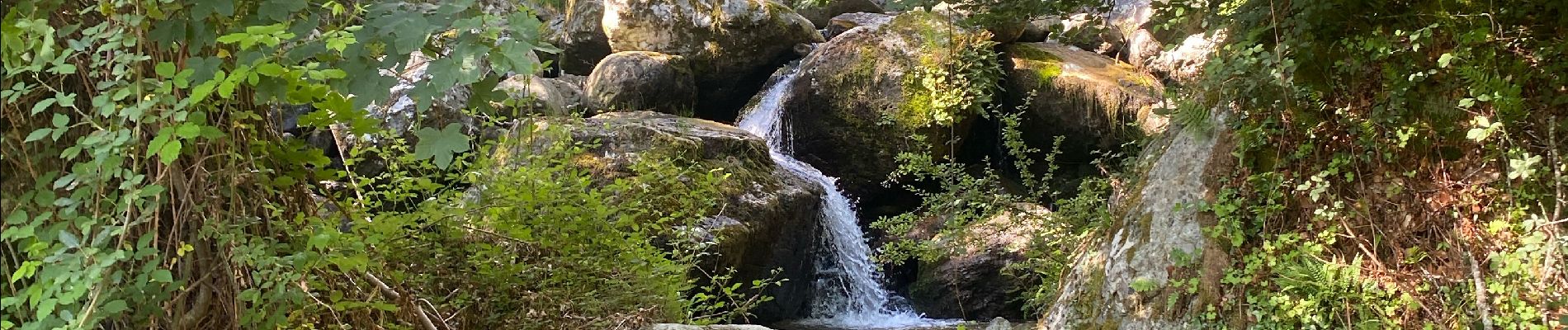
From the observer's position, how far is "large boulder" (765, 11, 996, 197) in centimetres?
909

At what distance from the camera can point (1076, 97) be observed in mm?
A: 9172

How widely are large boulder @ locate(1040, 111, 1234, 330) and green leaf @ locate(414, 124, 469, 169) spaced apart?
9.06ft

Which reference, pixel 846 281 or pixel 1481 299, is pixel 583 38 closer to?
pixel 846 281

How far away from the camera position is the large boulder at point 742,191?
6.28 meters

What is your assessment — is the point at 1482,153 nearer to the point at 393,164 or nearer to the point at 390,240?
the point at 390,240

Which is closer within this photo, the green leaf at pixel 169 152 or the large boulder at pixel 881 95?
the green leaf at pixel 169 152

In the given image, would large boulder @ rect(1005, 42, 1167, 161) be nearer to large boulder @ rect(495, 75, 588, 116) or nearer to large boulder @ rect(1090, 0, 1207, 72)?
large boulder @ rect(1090, 0, 1207, 72)

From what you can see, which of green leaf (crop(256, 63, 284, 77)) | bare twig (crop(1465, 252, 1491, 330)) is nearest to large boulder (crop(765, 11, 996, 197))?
bare twig (crop(1465, 252, 1491, 330))

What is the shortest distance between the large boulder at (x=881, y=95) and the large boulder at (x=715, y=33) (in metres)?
1.43

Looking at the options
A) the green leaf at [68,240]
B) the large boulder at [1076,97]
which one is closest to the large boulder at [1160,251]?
the green leaf at [68,240]

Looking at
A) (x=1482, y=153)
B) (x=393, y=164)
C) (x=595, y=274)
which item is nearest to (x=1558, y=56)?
(x=1482, y=153)

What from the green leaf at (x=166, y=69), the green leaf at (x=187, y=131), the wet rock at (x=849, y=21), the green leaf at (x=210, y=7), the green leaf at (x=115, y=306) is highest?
the green leaf at (x=210, y=7)

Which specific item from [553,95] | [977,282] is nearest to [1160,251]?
[977,282]

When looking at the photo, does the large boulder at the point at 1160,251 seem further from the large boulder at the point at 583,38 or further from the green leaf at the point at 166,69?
the large boulder at the point at 583,38
